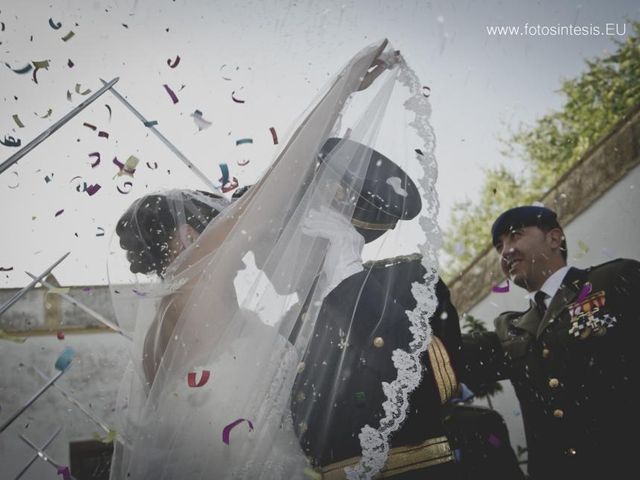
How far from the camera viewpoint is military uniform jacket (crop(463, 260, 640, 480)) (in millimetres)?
2283

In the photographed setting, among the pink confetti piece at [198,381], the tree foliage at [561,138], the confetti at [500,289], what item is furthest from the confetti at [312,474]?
the tree foliage at [561,138]

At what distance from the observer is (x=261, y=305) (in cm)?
196

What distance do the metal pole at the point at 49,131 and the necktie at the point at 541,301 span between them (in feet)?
10.1

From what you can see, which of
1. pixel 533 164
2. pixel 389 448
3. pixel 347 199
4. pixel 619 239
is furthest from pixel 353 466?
pixel 533 164

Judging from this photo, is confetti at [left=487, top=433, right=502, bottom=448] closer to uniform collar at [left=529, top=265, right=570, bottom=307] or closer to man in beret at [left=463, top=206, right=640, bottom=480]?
man in beret at [left=463, top=206, right=640, bottom=480]

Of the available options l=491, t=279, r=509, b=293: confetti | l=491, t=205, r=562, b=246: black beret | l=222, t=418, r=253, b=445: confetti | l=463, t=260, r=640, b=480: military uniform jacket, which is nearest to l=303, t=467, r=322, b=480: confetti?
l=222, t=418, r=253, b=445: confetti

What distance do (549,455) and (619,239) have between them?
1851mm

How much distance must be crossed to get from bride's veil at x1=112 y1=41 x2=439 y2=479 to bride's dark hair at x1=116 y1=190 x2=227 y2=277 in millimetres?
416

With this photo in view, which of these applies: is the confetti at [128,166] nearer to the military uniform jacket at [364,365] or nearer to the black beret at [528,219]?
the military uniform jacket at [364,365]

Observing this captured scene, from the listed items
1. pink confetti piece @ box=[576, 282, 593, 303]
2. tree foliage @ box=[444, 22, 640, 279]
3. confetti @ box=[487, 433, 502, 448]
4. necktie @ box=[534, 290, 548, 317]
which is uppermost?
tree foliage @ box=[444, 22, 640, 279]

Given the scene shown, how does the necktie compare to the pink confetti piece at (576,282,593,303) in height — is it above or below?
below

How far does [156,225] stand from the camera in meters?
2.60

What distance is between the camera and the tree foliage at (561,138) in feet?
32.0

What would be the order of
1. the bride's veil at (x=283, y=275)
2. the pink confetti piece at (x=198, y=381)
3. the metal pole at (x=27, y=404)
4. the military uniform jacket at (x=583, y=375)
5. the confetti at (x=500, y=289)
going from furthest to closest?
the confetti at (x=500, y=289), the metal pole at (x=27, y=404), the military uniform jacket at (x=583, y=375), the pink confetti piece at (x=198, y=381), the bride's veil at (x=283, y=275)
